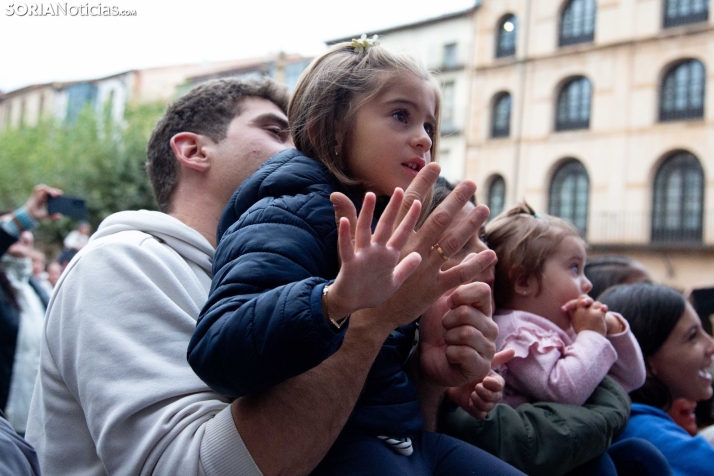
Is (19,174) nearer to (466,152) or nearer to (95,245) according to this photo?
(466,152)

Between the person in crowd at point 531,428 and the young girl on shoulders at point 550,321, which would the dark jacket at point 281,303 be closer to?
the person in crowd at point 531,428

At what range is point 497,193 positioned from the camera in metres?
21.5

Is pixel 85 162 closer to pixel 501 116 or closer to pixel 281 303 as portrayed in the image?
pixel 501 116

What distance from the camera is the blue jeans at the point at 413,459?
1.58m

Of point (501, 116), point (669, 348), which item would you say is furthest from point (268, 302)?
point (501, 116)

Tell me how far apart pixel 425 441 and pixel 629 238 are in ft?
64.0

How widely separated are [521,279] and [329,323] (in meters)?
1.34

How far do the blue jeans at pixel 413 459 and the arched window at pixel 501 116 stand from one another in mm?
20272

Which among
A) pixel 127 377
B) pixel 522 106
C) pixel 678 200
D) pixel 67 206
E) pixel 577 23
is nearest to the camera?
pixel 127 377

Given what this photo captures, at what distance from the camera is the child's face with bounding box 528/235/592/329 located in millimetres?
2486

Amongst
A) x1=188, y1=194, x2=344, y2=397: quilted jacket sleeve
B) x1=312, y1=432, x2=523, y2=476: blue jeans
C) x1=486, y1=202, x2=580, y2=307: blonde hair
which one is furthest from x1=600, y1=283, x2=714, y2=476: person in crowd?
x1=188, y1=194, x2=344, y2=397: quilted jacket sleeve

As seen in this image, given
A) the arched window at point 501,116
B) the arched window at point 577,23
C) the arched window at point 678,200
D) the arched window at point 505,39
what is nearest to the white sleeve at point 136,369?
the arched window at point 678,200

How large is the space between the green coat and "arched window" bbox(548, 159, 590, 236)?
18.9 metres

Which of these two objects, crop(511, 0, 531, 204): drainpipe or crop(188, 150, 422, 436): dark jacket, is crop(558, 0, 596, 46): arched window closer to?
crop(511, 0, 531, 204): drainpipe
